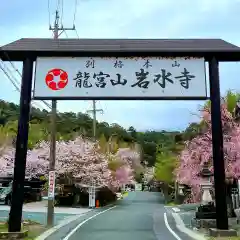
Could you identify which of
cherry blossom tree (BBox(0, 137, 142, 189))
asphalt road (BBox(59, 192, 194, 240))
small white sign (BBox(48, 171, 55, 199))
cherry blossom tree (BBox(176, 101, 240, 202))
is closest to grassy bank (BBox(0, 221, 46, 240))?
asphalt road (BBox(59, 192, 194, 240))

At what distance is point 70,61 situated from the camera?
1455 centimetres

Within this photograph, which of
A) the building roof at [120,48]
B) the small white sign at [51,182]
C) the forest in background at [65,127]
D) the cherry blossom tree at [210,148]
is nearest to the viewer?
the building roof at [120,48]

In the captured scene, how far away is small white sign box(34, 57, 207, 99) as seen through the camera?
14242 mm

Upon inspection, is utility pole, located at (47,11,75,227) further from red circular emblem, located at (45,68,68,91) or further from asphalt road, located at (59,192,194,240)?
red circular emblem, located at (45,68,68,91)

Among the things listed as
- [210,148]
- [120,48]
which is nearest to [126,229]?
[210,148]

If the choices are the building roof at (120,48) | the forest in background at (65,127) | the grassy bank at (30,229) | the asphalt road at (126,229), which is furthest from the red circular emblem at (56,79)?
the forest in background at (65,127)

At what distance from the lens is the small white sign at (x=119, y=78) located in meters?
14.2

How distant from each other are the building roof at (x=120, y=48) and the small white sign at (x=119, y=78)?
0.26 metres

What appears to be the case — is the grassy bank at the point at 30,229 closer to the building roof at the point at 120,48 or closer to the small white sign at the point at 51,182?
the small white sign at the point at 51,182

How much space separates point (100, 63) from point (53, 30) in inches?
408

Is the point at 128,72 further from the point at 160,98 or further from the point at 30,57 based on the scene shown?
the point at 30,57

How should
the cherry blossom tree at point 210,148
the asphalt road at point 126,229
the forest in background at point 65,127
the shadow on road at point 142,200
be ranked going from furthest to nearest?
the forest in background at point 65,127 < the shadow on road at point 142,200 < the cherry blossom tree at point 210,148 < the asphalt road at point 126,229

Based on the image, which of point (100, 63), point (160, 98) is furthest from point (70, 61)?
point (160, 98)

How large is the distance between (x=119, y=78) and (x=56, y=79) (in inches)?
89.7
